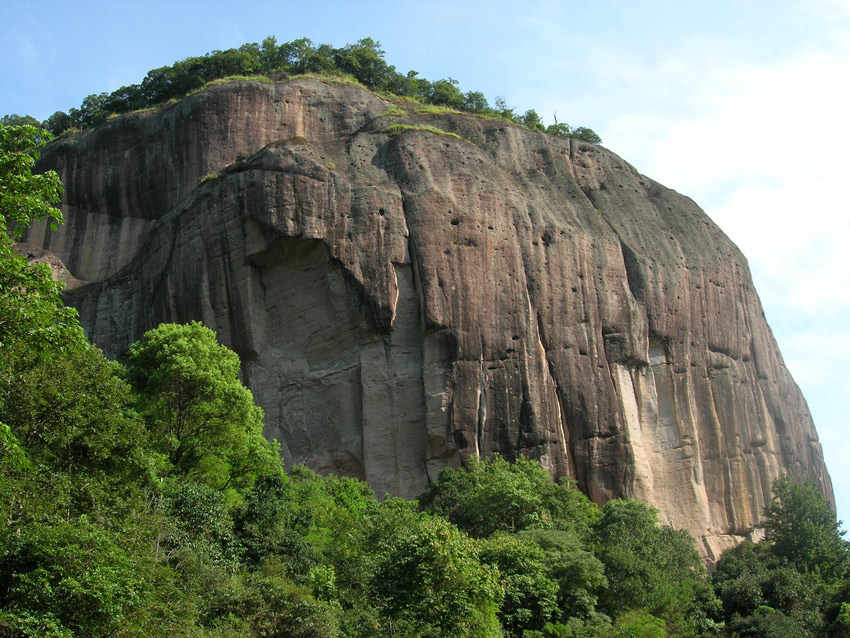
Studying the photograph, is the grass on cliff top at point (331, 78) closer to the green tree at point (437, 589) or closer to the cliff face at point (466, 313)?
the cliff face at point (466, 313)

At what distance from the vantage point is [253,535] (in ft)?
87.4

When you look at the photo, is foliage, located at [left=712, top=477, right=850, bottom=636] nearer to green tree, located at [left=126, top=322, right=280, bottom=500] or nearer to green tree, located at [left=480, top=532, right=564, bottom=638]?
green tree, located at [left=480, top=532, right=564, bottom=638]

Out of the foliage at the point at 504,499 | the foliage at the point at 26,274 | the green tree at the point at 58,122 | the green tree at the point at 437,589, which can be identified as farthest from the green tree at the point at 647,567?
the green tree at the point at 58,122

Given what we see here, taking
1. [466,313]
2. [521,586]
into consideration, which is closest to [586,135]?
[466,313]

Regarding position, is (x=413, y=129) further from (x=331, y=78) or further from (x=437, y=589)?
(x=437, y=589)

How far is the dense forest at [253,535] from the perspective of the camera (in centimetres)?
1669

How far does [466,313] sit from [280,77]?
19.6m

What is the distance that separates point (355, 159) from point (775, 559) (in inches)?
854

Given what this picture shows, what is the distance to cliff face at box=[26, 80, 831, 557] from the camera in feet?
127

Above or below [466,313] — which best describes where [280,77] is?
above

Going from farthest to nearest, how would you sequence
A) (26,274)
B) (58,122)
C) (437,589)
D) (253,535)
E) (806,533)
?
(58,122), (806,533), (253,535), (437,589), (26,274)

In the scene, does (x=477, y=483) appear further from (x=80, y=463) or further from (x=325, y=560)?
(x=80, y=463)

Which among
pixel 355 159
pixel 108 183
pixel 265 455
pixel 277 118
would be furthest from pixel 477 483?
pixel 108 183

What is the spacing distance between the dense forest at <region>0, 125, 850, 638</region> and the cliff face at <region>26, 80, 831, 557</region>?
2815 mm
